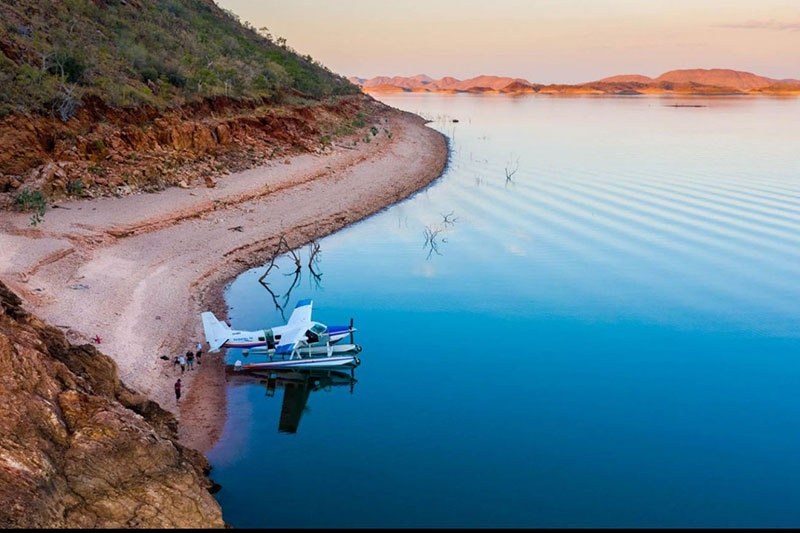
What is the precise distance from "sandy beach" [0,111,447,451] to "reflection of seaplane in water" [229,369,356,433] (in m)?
1.06

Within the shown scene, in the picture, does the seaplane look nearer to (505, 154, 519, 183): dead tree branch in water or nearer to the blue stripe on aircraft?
the blue stripe on aircraft

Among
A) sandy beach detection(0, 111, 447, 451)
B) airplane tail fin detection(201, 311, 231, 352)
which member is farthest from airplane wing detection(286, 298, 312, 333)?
sandy beach detection(0, 111, 447, 451)

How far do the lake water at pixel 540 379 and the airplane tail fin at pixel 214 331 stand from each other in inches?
81.0

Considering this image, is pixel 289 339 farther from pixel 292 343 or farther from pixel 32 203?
pixel 32 203

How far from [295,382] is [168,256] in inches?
401

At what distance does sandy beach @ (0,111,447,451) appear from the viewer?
20.0 meters

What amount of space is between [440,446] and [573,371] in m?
6.27

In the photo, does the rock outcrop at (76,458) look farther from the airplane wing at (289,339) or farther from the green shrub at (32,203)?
the green shrub at (32,203)

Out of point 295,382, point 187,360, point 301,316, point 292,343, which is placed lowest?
point 295,382

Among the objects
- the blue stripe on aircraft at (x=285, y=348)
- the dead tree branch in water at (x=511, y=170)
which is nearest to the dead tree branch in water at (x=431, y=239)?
the blue stripe on aircraft at (x=285, y=348)

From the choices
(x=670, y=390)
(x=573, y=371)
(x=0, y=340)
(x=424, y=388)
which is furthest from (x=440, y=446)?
(x=0, y=340)

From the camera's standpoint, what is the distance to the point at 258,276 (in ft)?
98.0

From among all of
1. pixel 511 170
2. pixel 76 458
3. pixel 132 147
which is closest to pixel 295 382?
pixel 76 458

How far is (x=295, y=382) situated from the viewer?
21578 millimetres
